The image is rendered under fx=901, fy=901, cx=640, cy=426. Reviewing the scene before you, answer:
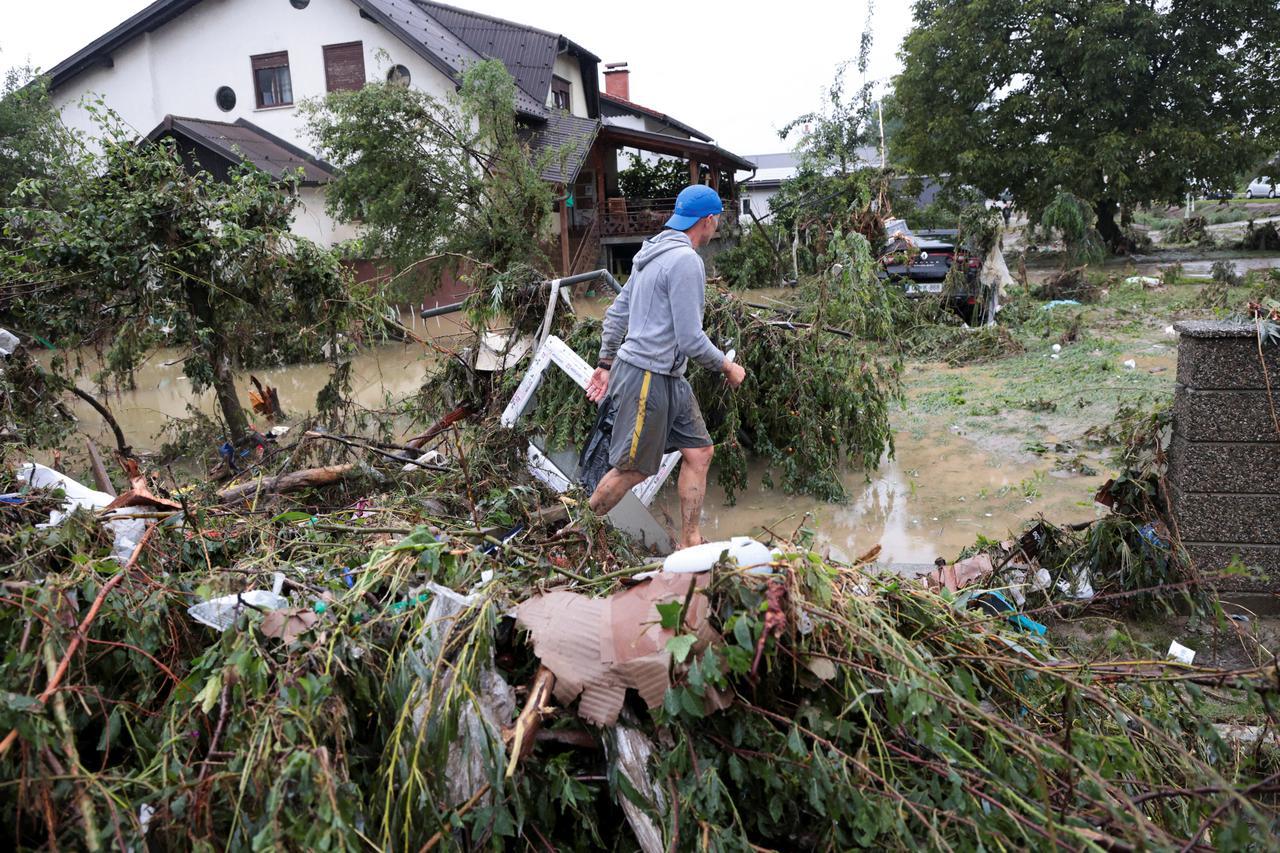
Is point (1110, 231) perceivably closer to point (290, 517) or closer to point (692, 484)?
point (692, 484)

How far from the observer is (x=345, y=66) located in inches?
834

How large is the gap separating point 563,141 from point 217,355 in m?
14.5

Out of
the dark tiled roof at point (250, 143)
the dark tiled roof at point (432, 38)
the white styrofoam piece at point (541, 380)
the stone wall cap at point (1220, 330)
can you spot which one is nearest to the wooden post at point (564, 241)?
the dark tiled roof at point (432, 38)

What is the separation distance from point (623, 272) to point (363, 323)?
18.4 m

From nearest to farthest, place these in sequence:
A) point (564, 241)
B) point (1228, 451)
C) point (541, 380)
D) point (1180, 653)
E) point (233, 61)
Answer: point (1180, 653), point (1228, 451), point (541, 380), point (233, 61), point (564, 241)

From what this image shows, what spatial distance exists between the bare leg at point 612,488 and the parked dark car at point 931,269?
8532 millimetres

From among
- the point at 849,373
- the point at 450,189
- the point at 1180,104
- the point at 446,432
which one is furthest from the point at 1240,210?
the point at 446,432

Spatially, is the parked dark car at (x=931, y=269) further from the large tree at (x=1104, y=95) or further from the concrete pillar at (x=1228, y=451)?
the large tree at (x=1104, y=95)

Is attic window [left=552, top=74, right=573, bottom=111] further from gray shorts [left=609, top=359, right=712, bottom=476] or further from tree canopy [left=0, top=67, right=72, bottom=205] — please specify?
gray shorts [left=609, top=359, right=712, bottom=476]

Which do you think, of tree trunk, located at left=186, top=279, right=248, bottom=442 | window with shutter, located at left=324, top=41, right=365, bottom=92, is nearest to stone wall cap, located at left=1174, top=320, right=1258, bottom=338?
tree trunk, located at left=186, top=279, right=248, bottom=442

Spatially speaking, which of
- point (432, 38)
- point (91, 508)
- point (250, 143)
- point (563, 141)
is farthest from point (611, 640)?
point (432, 38)

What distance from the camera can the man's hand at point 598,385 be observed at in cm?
470

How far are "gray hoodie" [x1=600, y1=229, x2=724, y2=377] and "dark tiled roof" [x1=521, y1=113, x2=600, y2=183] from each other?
42.9 ft

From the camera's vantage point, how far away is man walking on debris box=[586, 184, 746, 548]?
4238mm
